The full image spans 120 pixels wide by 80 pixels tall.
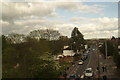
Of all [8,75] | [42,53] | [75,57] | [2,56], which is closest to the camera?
[8,75]

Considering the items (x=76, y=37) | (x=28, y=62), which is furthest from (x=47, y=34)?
(x=28, y=62)

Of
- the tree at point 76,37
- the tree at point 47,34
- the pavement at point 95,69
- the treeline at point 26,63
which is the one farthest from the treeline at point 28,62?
the tree at point 76,37

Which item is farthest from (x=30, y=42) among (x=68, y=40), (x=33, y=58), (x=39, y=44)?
(x=68, y=40)

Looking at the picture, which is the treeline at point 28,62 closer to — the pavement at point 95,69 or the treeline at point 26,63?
the treeline at point 26,63

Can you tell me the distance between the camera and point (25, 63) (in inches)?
488

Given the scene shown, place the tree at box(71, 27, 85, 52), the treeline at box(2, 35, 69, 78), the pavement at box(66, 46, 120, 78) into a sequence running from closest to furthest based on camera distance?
1. the treeline at box(2, 35, 69, 78)
2. the pavement at box(66, 46, 120, 78)
3. the tree at box(71, 27, 85, 52)

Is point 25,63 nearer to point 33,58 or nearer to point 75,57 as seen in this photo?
point 33,58

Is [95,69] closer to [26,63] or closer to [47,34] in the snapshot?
[26,63]

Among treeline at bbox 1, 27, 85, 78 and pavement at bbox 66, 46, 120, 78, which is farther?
pavement at bbox 66, 46, 120, 78

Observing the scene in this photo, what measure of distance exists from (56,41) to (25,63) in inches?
644

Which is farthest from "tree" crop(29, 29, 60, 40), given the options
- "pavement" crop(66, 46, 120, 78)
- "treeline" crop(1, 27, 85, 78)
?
"treeline" crop(1, 27, 85, 78)

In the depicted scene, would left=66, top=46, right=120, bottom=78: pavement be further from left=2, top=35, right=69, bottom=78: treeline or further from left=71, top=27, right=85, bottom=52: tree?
left=71, top=27, right=85, bottom=52: tree

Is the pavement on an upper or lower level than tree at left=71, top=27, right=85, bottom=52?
lower

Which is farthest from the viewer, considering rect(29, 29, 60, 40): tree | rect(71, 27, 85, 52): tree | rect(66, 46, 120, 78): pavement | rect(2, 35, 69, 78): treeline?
rect(71, 27, 85, 52): tree
